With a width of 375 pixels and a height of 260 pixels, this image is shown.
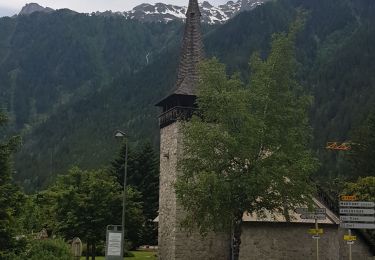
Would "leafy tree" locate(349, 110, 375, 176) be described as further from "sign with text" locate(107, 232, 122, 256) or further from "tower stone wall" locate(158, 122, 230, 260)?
"sign with text" locate(107, 232, 122, 256)

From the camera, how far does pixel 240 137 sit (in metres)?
26.2

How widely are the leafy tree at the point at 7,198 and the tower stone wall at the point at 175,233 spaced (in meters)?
10.4

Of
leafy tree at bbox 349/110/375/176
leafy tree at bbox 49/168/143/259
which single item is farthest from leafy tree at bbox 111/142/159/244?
leafy tree at bbox 349/110/375/176

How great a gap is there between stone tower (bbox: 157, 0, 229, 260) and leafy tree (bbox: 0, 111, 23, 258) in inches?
409

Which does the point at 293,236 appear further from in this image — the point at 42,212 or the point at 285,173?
the point at 42,212

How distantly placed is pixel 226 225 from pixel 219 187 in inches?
106

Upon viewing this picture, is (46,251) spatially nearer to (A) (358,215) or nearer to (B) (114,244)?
(B) (114,244)

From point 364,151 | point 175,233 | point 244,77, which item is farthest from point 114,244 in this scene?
point 244,77

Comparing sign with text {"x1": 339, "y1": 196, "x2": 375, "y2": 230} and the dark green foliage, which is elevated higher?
sign with text {"x1": 339, "y1": 196, "x2": 375, "y2": 230}

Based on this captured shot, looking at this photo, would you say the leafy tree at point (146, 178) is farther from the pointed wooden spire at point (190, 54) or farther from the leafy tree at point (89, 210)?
the pointed wooden spire at point (190, 54)

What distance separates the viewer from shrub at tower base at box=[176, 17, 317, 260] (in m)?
26.0

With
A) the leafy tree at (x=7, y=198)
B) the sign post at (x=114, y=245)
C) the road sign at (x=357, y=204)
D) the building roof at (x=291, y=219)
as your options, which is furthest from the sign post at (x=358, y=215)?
the building roof at (x=291, y=219)

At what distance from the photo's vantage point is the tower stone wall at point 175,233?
109 ft

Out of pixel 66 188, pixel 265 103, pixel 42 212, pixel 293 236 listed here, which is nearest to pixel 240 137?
pixel 265 103
